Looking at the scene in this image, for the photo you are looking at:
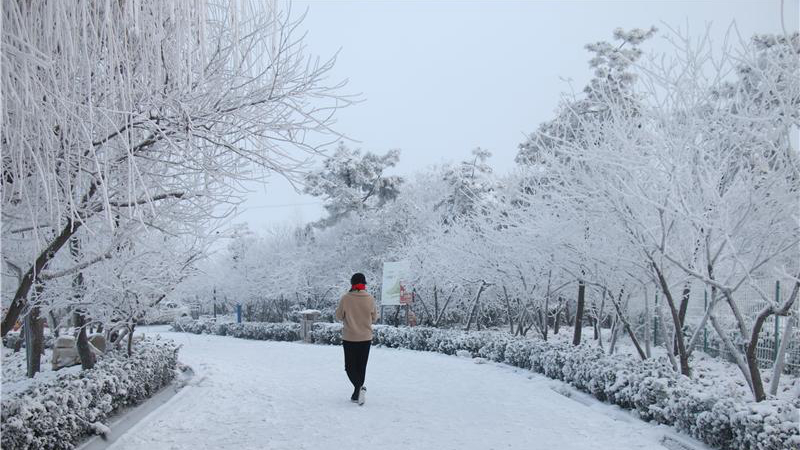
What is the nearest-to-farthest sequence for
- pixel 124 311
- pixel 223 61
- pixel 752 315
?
pixel 223 61 → pixel 124 311 → pixel 752 315

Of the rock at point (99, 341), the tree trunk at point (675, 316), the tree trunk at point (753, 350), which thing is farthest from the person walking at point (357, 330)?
the rock at point (99, 341)

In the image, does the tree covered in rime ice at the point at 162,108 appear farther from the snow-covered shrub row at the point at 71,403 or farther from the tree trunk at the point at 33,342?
the tree trunk at the point at 33,342

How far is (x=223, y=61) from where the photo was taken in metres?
4.77

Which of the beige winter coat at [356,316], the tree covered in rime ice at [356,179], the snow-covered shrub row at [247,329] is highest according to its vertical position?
the tree covered in rime ice at [356,179]

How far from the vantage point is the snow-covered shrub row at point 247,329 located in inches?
1027

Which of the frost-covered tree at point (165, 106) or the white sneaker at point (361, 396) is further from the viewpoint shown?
the white sneaker at point (361, 396)

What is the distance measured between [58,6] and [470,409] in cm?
705

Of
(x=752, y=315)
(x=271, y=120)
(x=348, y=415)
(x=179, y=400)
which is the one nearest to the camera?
(x=271, y=120)

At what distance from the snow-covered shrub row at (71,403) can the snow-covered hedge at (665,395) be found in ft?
→ 19.7

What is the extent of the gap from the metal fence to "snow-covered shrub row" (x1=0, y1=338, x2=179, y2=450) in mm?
8224

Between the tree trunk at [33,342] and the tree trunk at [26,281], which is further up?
the tree trunk at [26,281]

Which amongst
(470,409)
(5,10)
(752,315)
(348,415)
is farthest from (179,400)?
(752,315)

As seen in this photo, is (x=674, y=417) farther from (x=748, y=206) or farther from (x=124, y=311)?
(x=124, y=311)

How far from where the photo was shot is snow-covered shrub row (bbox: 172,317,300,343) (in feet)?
85.6
